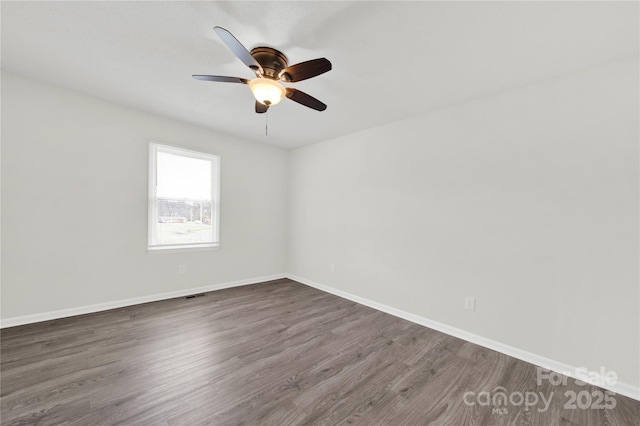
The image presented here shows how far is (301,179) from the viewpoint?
4.73m

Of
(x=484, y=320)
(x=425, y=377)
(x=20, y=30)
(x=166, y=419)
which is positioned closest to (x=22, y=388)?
(x=166, y=419)

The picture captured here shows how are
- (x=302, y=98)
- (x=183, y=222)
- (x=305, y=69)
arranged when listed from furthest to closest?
(x=183, y=222), (x=302, y=98), (x=305, y=69)

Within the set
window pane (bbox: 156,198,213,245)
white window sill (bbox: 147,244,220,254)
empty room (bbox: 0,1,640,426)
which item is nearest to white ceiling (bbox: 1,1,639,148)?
empty room (bbox: 0,1,640,426)

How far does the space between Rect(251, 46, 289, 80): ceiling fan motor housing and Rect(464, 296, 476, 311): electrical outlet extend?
2.86 metres

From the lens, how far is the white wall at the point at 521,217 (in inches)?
76.2

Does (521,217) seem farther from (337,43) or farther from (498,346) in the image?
(337,43)

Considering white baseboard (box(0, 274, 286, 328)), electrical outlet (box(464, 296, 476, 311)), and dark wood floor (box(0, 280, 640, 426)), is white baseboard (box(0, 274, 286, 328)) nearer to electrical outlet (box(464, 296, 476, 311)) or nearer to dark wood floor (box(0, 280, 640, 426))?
dark wood floor (box(0, 280, 640, 426))

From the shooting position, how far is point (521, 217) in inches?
92.4

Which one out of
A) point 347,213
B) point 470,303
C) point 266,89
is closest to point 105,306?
point 266,89

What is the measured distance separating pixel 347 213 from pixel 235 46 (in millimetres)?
2782

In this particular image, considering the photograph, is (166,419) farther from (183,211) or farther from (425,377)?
(183,211)

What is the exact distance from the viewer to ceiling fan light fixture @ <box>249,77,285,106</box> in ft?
6.15

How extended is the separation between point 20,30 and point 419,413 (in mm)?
3997

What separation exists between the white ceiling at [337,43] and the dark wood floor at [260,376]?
2590 millimetres
